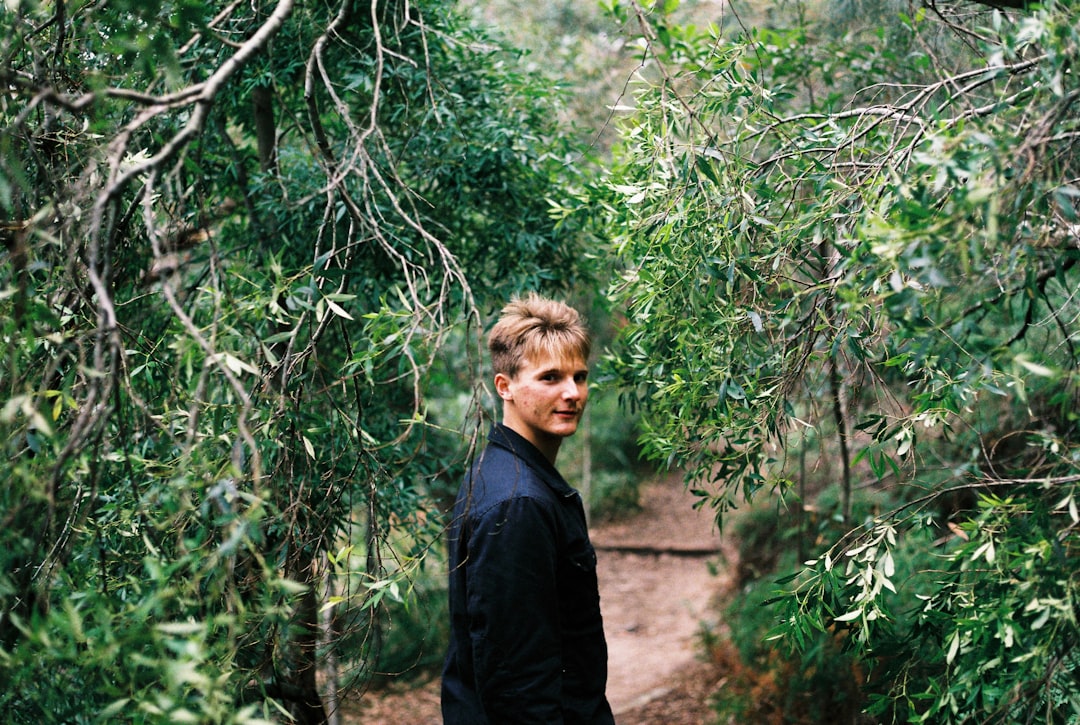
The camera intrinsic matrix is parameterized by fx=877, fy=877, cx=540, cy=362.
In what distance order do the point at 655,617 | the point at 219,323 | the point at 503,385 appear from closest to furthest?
1. the point at 219,323
2. the point at 503,385
3. the point at 655,617

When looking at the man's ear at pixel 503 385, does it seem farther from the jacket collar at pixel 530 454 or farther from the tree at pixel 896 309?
the tree at pixel 896 309

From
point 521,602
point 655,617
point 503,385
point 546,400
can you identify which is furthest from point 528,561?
point 655,617

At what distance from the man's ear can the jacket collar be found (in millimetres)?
95

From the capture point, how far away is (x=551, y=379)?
239 cm

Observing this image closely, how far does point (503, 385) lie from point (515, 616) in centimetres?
70

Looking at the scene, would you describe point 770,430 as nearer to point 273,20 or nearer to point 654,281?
point 654,281

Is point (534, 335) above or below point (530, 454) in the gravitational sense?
above

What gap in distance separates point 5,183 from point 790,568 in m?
5.56

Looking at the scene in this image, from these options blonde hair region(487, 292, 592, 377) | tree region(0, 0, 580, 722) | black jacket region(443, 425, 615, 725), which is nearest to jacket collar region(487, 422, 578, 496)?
black jacket region(443, 425, 615, 725)

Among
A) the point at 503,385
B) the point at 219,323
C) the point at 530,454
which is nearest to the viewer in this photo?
the point at 219,323

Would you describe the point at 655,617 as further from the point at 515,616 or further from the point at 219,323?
the point at 219,323

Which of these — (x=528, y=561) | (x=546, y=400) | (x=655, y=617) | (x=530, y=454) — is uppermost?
(x=546, y=400)

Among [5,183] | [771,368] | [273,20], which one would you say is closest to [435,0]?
[273,20]

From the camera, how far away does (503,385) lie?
8.18ft
